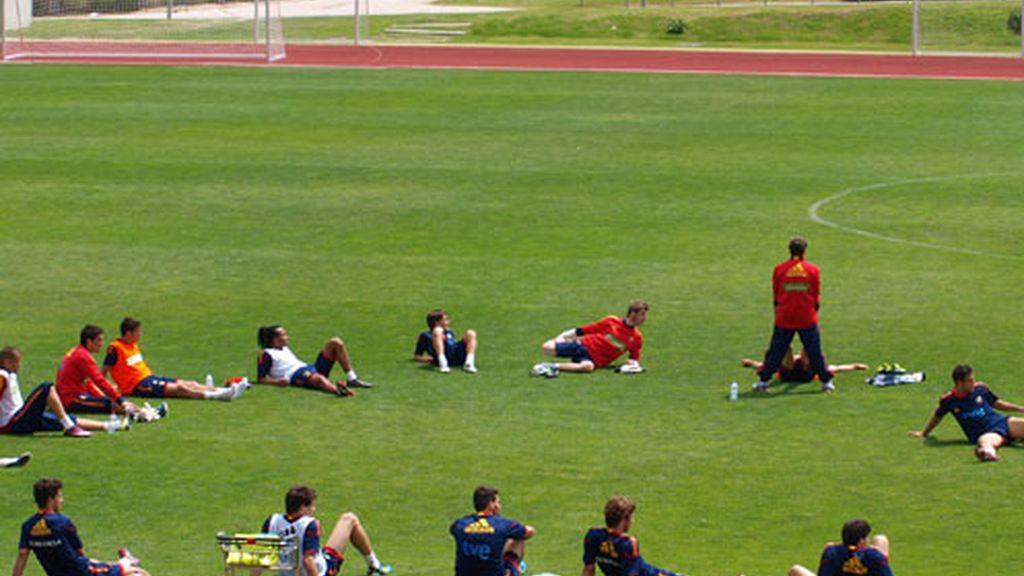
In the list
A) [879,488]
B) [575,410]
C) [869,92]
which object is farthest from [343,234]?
[869,92]

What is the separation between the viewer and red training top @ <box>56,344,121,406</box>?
71.2 feet

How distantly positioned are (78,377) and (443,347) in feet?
16.0

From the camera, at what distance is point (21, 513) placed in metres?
18.4

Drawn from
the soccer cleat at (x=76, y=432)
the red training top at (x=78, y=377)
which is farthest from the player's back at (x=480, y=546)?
the red training top at (x=78, y=377)

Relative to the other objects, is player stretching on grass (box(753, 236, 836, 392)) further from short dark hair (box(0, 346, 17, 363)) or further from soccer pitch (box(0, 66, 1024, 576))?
short dark hair (box(0, 346, 17, 363))

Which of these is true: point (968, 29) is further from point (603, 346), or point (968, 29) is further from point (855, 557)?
point (855, 557)

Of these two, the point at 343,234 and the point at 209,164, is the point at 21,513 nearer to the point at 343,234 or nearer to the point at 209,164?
the point at 343,234

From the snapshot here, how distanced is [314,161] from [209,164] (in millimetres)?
2255

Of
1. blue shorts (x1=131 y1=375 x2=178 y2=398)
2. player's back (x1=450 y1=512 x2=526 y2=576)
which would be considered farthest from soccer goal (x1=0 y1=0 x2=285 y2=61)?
player's back (x1=450 y1=512 x2=526 y2=576)

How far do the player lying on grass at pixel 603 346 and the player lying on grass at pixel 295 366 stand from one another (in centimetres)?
250

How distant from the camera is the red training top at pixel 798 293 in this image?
22.8 metres

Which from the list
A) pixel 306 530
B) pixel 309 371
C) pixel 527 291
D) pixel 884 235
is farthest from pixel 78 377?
pixel 884 235

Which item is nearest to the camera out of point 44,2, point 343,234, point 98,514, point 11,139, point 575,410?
point 98,514

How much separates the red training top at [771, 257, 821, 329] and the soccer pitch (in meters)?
0.99
